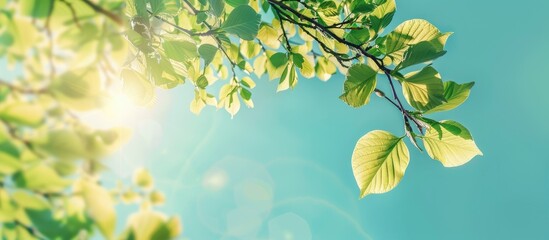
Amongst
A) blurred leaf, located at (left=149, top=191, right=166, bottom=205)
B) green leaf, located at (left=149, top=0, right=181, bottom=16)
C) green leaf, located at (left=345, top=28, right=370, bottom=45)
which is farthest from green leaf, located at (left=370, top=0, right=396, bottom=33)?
blurred leaf, located at (left=149, top=191, right=166, bottom=205)

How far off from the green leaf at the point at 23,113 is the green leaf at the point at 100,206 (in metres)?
0.06

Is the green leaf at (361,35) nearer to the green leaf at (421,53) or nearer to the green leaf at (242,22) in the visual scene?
the green leaf at (242,22)

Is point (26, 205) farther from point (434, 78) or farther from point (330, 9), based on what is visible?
point (330, 9)

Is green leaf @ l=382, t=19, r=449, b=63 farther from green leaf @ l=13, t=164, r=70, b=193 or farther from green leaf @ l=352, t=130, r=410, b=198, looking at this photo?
green leaf @ l=13, t=164, r=70, b=193

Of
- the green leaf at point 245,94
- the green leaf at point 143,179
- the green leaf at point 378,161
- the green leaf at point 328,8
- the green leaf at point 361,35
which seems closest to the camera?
the green leaf at point 143,179

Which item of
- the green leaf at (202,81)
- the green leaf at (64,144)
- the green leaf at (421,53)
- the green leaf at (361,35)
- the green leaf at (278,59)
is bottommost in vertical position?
the green leaf at (202,81)

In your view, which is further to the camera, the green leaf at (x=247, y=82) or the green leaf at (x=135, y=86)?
the green leaf at (x=247, y=82)

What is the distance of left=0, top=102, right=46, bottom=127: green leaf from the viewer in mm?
297

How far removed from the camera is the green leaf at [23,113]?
0.97 feet

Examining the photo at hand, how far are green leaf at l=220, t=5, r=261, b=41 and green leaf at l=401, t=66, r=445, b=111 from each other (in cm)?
38

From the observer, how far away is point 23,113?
298 millimetres

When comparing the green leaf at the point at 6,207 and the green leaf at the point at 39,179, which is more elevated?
the green leaf at the point at 39,179

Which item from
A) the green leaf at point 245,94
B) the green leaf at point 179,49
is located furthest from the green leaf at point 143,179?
the green leaf at point 245,94

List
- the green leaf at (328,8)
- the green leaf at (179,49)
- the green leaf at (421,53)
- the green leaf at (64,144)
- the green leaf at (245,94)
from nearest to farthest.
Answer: the green leaf at (64,144)
the green leaf at (421,53)
the green leaf at (179,49)
the green leaf at (328,8)
the green leaf at (245,94)
